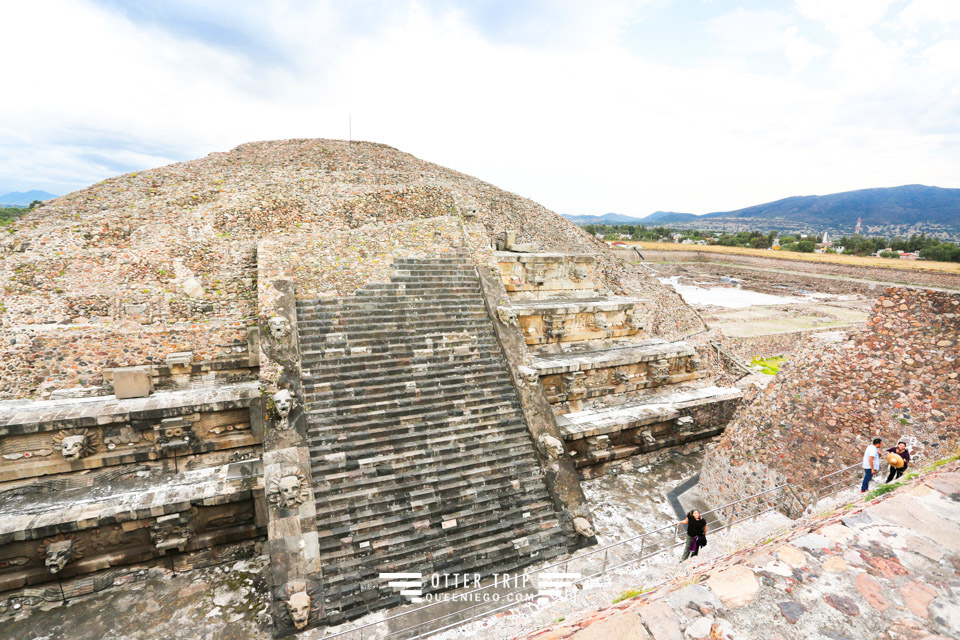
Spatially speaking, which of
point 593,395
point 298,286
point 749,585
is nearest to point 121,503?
point 298,286

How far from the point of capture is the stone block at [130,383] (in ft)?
26.5

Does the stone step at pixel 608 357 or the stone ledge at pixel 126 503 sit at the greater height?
the stone step at pixel 608 357

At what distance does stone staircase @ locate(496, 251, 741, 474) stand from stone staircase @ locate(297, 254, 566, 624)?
5.23 feet

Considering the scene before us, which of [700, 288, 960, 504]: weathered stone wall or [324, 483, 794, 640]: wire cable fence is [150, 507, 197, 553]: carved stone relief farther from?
[700, 288, 960, 504]: weathered stone wall

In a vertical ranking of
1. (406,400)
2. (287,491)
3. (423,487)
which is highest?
(406,400)

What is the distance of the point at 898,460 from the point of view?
5.49 meters

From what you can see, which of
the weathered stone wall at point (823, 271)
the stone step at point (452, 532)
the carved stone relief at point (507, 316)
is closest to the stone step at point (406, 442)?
the stone step at point (452, 532)

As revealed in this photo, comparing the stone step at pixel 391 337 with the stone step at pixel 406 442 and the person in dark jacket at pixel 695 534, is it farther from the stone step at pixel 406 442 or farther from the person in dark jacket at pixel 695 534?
the person in dark jacket at pixel 695 534

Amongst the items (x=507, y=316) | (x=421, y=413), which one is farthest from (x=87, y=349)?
(x=507, y=316)

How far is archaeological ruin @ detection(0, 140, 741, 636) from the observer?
6480 millimetres

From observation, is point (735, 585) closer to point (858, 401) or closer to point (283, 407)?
point (858, 401)

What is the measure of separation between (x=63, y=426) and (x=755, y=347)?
2418cm

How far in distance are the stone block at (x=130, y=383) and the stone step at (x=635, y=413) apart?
341 inches

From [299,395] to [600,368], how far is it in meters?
7.23
